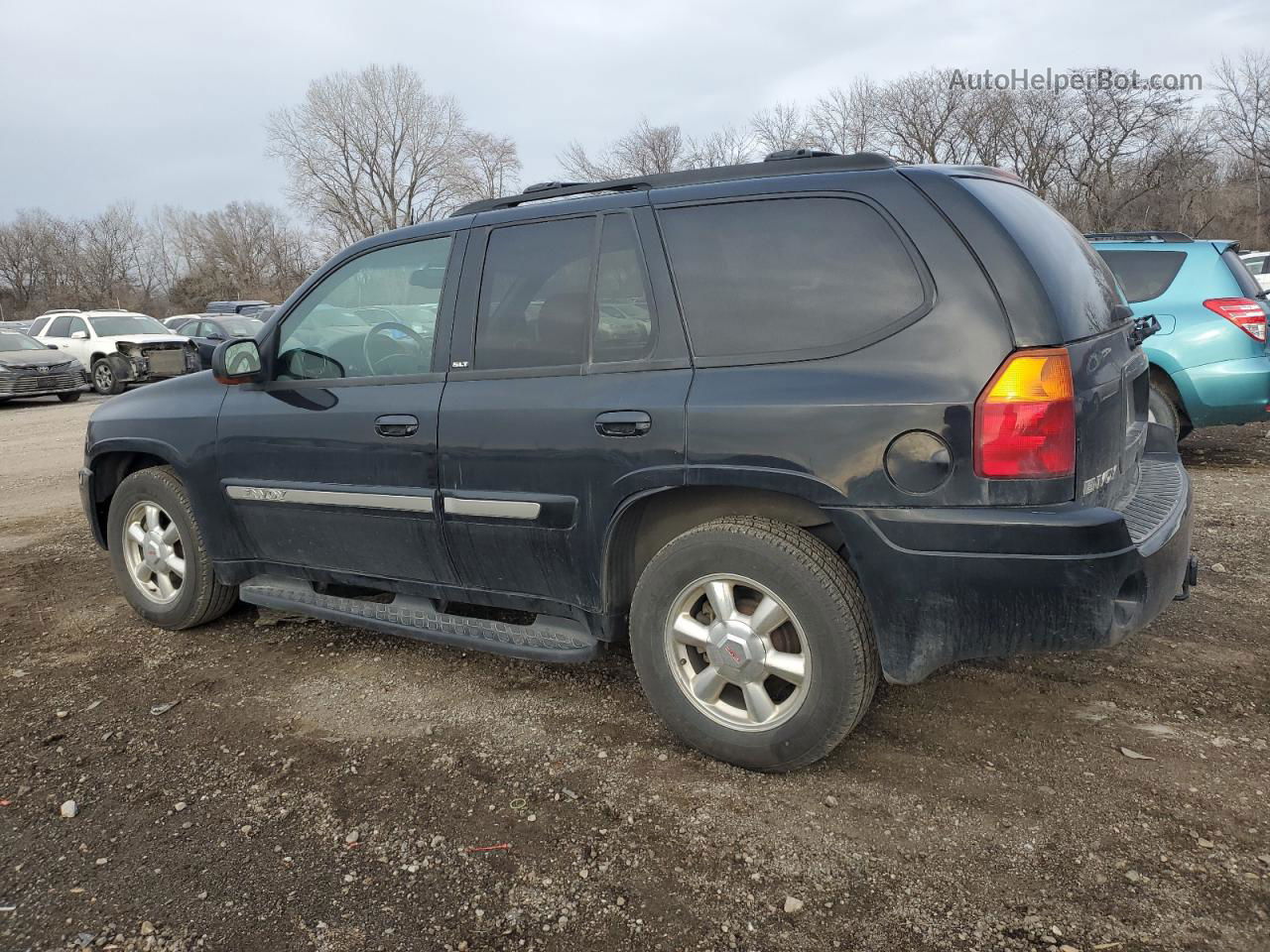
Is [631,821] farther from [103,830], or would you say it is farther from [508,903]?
[103,830]

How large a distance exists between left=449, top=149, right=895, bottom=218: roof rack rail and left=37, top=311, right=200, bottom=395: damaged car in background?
17252 mm

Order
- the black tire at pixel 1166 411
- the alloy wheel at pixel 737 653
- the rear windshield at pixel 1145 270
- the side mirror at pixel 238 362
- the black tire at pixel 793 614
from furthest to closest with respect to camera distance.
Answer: the rear windshield at pixel 1145 270, the black tire at pixel 1166 411, the side mirror at pixel 238 362, the alloy wheel at pixel 737 653, the black tire at pixel 793 614

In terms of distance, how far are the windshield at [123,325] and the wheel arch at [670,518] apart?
774 inches

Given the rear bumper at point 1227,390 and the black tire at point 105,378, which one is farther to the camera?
the black tire at point 105,378

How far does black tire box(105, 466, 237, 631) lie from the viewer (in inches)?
166

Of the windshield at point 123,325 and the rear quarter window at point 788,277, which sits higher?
the windshield at point 123,325

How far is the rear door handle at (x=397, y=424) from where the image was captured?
11.1 feet

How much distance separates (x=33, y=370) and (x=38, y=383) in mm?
254

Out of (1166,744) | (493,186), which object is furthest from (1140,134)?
(1166,744)

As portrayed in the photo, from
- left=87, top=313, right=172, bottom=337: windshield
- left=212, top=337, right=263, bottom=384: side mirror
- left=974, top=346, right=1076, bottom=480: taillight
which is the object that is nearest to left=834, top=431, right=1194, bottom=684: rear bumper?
left=974, top=346, right=1076, bottom=480: taillight

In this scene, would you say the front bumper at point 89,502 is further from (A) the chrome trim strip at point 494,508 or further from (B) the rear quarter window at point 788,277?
(B) the rear quarter window at point 788,277

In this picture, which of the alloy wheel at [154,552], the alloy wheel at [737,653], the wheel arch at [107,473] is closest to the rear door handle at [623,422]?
the alloy wheel at [737,653]

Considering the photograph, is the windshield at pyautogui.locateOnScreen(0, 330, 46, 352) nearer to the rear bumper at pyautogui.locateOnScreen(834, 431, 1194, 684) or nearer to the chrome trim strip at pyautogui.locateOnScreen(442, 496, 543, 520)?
the chrome trim strip at pyautogui.locateOnScreen(442, 496, 543, 520)

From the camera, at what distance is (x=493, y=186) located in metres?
51.6
